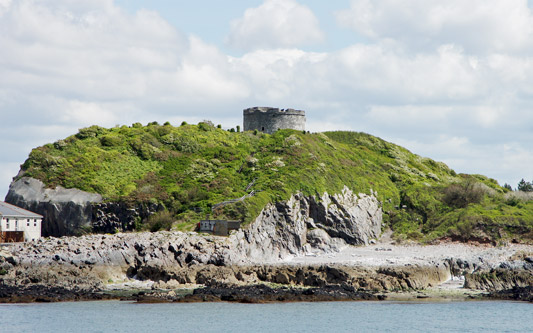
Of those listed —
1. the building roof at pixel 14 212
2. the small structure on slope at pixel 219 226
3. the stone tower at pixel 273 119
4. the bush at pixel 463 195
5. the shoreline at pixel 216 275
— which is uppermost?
the stone tower at pixel 273 119

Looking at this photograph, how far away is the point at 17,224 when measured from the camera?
73.2 metres

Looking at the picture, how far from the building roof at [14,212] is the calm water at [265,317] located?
2268cm

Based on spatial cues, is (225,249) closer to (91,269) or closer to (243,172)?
(91,269)

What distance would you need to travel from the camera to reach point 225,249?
217 ft

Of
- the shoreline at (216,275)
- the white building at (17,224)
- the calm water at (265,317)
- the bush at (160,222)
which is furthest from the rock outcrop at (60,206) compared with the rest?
the calm water at (265,317)

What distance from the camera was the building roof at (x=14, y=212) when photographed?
2849 inches

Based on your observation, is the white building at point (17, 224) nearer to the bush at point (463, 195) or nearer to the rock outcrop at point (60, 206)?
the rock outcrop at point (60, 206)

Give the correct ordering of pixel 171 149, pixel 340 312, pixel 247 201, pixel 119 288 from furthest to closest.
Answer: pixel 171 149 → pixel 247 201 → pixel 119 288 → pixel 340 312

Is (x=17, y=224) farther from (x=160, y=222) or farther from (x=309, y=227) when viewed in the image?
(x=309, y=227)

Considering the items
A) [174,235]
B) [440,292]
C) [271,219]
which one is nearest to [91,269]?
[174,235]

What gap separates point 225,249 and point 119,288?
36.2 feet

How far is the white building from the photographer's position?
7138 cm

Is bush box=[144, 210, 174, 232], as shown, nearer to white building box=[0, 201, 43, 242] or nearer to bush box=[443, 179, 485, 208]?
white building box=[0, 201, 43, 242]

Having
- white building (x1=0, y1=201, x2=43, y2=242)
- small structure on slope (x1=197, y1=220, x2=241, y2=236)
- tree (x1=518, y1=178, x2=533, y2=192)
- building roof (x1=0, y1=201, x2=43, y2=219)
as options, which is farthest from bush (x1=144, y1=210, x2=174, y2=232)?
tree (x1=518, y1=178, x2=533, y2=192)
